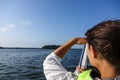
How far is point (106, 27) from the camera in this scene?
1.81 m

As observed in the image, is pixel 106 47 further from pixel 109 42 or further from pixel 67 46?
pixel 67 46

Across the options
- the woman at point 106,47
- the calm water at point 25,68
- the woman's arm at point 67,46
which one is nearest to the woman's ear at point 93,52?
the woman at point 106,47

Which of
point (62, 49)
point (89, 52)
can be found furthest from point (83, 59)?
point (89, 52)

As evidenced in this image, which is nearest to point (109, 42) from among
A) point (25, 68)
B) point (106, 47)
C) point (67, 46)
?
point (106, 47)

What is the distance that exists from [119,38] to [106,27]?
4.3 inches

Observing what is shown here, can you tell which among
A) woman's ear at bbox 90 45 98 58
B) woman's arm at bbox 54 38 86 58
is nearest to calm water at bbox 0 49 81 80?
woman's arm at bbox 54 38 86 58

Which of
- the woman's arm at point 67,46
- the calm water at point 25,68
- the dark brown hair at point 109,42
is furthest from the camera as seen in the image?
the calm water at point 25,68

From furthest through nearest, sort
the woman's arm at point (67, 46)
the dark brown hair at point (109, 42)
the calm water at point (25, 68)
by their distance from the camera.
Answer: the calm water at point (25, 68) → the woman's arm at point (67, 46) → the dark brown hair at point (109, 42)

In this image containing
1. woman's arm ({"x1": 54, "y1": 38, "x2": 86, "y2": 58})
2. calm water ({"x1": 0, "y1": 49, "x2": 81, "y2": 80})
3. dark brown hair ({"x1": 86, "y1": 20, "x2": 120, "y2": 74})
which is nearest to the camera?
dark brown hair ({"x1": 86, "y1": 20, "x2": 120, "y2": 74})

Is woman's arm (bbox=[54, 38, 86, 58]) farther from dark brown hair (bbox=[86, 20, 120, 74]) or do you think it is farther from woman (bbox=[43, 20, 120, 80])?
dark brown hair (bbox=[86, 20, 120, 74])

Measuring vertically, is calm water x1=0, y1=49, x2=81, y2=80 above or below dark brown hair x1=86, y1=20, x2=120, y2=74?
below

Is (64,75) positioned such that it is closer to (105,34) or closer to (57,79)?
(57,79)

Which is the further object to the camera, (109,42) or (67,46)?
(67,46)

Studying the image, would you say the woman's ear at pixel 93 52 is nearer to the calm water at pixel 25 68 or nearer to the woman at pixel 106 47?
the woman at pixel 106 47
